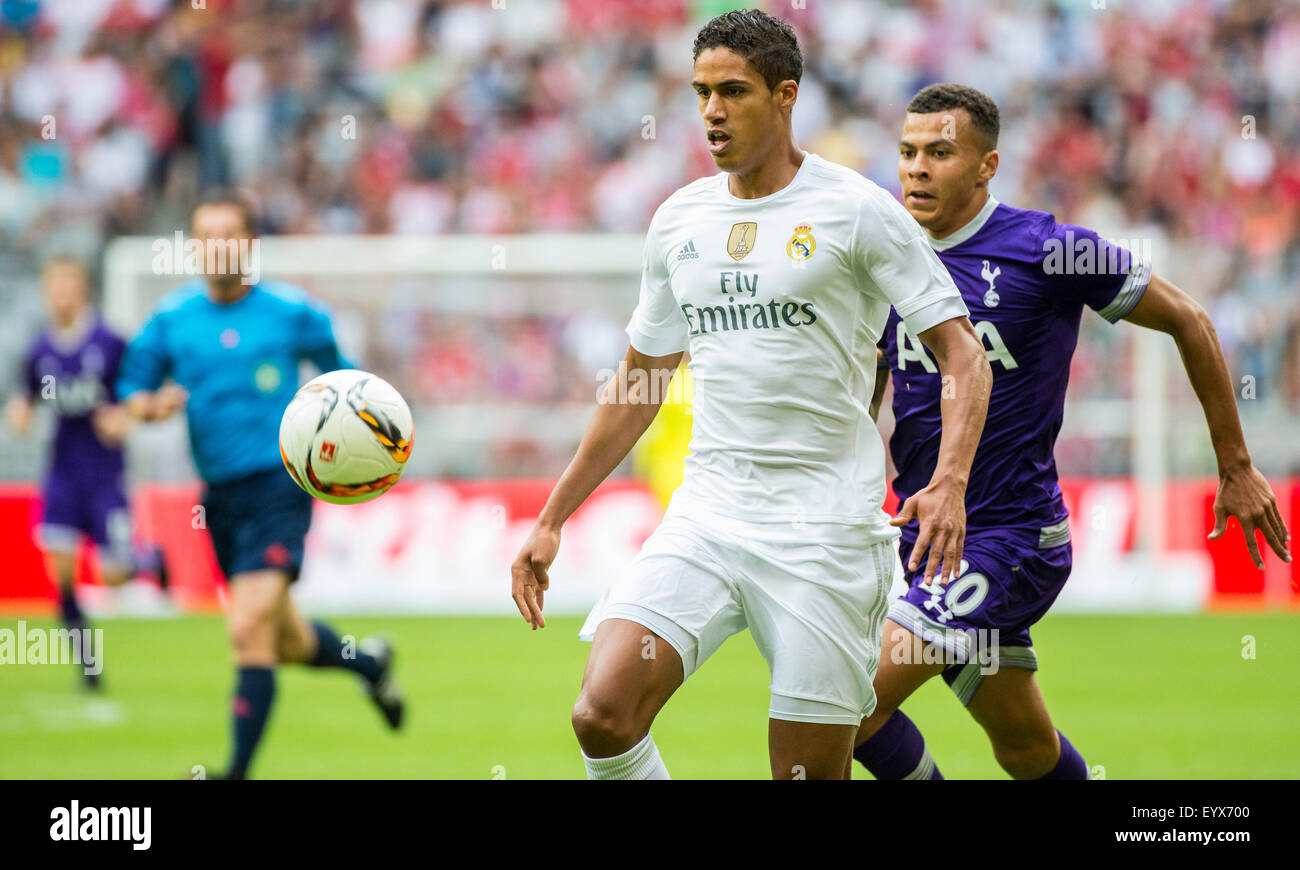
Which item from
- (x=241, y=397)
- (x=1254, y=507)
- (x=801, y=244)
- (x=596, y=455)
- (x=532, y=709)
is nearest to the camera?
(x=801, y=244)

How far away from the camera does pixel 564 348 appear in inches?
587

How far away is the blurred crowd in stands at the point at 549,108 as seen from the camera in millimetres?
17562

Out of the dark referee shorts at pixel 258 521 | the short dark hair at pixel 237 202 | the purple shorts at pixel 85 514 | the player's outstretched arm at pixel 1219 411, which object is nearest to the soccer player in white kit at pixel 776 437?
the player's outstretched arm at pixel 1219 411

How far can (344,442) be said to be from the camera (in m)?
5.17

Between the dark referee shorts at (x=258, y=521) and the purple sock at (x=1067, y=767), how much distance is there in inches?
138

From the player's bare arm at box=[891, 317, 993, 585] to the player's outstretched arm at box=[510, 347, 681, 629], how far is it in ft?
2.95

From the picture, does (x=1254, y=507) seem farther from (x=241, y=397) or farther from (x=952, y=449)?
(x=241, y=397)

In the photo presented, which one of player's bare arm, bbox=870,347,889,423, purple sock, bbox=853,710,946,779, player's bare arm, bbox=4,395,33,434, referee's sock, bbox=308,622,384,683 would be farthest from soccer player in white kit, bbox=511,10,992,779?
player's bare arm, bbox=4,395,33,434

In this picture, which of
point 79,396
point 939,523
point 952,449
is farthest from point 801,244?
point 79,396

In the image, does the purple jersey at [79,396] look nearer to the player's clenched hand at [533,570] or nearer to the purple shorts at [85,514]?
the purple shorts at [85,514]

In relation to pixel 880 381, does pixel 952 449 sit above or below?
below

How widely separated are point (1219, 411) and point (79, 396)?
829 centimetres

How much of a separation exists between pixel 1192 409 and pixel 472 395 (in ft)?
22.1

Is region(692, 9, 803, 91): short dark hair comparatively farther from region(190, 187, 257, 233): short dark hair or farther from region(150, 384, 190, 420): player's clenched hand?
region(150, 384, 190, 420): player's clenched hand
